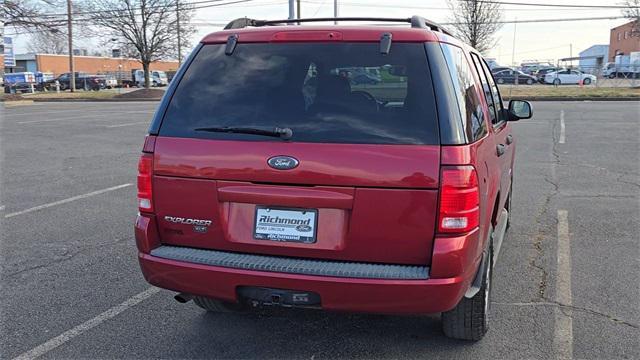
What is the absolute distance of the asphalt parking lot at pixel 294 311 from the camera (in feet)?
11.5

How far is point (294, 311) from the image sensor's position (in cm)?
361

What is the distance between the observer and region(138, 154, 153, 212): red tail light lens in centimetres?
321

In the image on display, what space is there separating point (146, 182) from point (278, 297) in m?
1.00

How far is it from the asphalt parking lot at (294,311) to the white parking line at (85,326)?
0.04ft

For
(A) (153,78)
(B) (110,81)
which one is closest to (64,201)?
(B) (110,81)

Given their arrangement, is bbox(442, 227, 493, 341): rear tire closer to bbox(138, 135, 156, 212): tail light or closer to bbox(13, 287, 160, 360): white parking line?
bbox(138, 135, 156, 212): tail light

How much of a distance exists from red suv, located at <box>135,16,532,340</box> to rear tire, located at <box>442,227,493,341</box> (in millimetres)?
55

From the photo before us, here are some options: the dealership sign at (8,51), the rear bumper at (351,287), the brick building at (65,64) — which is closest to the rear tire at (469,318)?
the rear bumper at (351,287)

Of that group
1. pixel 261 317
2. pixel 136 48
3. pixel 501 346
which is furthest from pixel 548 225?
pixel 136 48

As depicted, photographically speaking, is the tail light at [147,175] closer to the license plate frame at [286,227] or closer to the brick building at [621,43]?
the license plate frame at [286,227]

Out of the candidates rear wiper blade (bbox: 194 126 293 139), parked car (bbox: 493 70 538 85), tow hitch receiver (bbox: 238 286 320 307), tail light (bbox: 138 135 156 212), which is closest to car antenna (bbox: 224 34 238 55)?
rear wiper blade (bbox: 194 126 293 139)

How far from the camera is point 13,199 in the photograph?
7.59 metres

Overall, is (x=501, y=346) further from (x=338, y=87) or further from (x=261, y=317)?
(x=338, y=87)

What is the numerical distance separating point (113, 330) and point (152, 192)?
1126 mm
